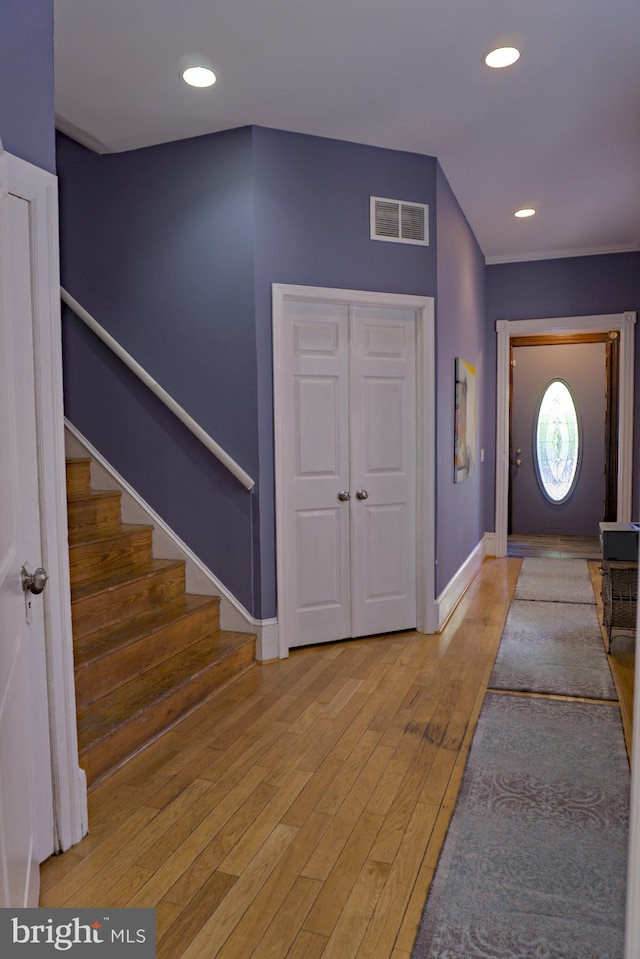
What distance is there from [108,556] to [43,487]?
1.66 metres

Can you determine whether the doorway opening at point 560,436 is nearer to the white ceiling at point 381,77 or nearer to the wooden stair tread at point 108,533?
the white ceiling at point 381,77

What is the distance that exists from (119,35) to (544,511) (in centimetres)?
687

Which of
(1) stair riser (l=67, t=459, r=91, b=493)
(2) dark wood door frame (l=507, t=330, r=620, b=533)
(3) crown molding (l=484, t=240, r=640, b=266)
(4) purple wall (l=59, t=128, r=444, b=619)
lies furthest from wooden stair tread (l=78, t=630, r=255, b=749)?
(2) dark wood door frame (l=507, t=330, r=620, b=533)

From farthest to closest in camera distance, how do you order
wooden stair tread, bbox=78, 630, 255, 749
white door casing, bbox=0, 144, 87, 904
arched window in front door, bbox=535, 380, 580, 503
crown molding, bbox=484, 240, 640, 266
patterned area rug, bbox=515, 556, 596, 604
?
arched window in front door, bbox=535, 380, 580, 503, crown molding, bbox=484, 240, 640, 266, patterned area rug, bbox=515, 556, 596, 604, wooden stair tread, bbox=78, 630, 255, 749, white door casing, bbox=0, 144, 87, 904

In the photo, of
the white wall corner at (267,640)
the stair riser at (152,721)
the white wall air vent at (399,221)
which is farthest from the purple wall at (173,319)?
the white wall air vent at (399,221)

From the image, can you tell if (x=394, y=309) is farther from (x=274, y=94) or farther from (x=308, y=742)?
(x=308, y=742)

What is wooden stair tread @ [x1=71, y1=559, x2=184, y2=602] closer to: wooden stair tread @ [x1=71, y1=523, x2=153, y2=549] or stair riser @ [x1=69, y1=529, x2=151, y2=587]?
stair riser @ [x1=69, y1=529, x2=151, y2=587]

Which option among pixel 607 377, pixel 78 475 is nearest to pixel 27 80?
pixel 78 475

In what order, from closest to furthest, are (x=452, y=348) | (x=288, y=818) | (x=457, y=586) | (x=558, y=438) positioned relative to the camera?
(x=288, y=818)
(x=452, y=348)
(x=457, y=586)
(x=558, y=438)

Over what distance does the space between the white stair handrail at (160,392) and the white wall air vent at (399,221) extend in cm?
151

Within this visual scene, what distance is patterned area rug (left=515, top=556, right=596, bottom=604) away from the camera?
5230 mm

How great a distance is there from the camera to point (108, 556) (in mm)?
3600

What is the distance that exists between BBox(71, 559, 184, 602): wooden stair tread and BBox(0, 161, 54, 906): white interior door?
115 centimetres

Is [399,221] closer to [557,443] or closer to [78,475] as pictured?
[78,475]
